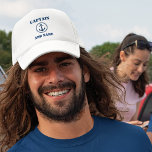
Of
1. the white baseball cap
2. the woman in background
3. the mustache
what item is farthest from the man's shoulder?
the woman in background

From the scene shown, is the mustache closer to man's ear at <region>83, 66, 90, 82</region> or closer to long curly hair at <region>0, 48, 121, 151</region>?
long curly hair at <region>0, 48, 121, 151</region>

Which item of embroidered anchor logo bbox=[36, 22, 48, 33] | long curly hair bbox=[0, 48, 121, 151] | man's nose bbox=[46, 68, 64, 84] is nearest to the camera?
man's nose bbox=[46, 68, 64, 84]

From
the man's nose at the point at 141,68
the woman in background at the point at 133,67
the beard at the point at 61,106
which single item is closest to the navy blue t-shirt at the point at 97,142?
the beard at the point at 61,106

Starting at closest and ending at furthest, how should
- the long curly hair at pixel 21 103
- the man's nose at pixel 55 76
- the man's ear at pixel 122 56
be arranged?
the man's nose at pixel 55 76, the long curly hair at pixel 21 103, the man's ear at pixel 122 56

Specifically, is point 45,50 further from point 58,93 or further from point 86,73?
point 86,73

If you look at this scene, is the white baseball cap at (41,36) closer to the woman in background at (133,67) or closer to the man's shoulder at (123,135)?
the man's shoulder at (123,135)

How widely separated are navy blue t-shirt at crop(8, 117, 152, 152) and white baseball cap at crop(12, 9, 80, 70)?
461 millimetres

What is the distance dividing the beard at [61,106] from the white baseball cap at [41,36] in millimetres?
187

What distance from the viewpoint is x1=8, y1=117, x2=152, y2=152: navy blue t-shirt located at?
74.5 inches

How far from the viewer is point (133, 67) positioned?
3654mm

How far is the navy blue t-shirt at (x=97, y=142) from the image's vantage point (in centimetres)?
189

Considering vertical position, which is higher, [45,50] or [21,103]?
[45,50]

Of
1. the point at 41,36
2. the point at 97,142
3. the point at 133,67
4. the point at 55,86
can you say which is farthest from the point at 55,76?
the point at 133,67

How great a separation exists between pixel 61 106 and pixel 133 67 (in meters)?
1.96
